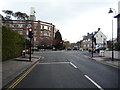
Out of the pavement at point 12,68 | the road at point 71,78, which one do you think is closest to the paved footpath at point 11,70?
the pavement at point 12,68

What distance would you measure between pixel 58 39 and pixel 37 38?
12536mm

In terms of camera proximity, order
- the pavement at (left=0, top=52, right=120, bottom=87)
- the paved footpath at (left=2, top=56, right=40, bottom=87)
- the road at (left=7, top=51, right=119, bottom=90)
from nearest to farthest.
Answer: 1. the road at (left=7, top=51, right=119, bottom=90)
2. the paved footpath at (left=2, top=56, right=40, bottom=87)
3. the pavement at (left=0, top=52, right=120, bottom=87)

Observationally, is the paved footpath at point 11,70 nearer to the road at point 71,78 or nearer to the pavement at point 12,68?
the pavement at point 12,68

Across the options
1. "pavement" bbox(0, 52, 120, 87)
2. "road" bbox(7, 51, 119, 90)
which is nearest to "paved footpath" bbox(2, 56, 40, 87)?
"pavement" bbox(0, 52, 120, 87)

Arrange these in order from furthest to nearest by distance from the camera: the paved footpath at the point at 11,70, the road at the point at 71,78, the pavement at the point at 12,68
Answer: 1. the pavement at the point at 12,68
2. the paved footpath at the point at 11,70
3. the road at the point at 71,78

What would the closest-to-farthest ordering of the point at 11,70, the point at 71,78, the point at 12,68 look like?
the point at 71,78, the point at 11,70, the point at 12,68

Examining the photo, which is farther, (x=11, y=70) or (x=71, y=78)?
(x=11, y=70)

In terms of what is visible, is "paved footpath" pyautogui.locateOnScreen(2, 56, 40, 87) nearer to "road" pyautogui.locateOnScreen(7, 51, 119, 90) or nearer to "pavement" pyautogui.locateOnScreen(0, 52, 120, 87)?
"pavement" pyautogui.locateOnScreen(0, 52, 120, 87)

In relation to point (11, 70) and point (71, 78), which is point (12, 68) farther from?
point (71, 78)

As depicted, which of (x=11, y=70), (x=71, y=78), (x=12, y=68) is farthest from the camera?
(x=12, y=68)

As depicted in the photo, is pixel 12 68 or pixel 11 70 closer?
pixel 11 70

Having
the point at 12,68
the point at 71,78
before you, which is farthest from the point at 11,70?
the point at 71,78

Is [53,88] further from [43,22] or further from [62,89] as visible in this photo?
[43,22]

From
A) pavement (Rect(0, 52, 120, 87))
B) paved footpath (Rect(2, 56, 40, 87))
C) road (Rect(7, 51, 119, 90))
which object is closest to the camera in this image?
road (Rect(7, 51, 119, 90))
